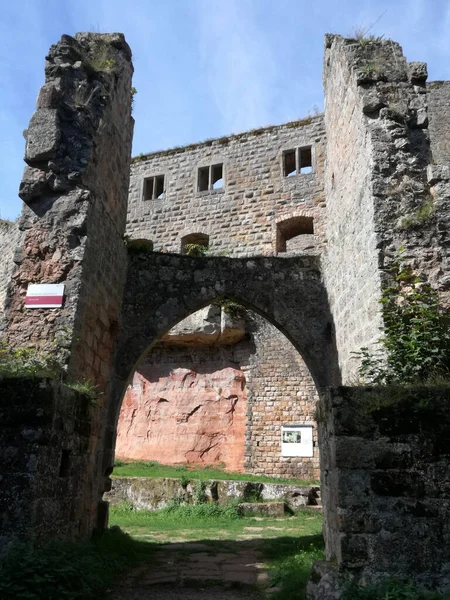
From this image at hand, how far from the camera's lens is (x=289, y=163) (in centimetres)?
1727

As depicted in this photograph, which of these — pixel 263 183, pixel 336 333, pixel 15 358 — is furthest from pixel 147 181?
pixel 15 358

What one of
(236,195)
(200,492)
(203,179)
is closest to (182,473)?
(200,492)

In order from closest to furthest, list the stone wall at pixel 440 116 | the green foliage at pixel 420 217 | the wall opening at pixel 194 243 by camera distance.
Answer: the green foliage at pixel 420 217 < the wall opening at pixel 194 243 < the stone wall at pixel 440 116

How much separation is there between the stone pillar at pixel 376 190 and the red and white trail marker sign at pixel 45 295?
372 cm

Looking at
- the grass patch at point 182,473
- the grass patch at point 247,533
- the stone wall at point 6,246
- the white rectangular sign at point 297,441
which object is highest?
the stone wall at point 6,246

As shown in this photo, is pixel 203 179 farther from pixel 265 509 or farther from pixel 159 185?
pixel 265 509

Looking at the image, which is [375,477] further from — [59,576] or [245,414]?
[245,414]

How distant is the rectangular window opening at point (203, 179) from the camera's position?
17.9 m

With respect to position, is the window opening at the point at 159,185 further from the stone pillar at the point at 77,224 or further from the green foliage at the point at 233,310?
the stone pillar at the point at 77,224

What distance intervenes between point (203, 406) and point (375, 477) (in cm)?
1281

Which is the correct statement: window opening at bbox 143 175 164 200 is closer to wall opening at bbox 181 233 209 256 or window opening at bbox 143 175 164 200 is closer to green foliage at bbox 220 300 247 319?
wall opening at bbox 181 233 209 256

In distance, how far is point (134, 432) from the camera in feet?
55.5

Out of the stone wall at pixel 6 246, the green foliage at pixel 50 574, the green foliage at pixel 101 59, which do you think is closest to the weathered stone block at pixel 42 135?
the green foliage at pixel 101 59

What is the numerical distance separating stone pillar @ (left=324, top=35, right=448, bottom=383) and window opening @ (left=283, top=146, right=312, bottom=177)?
8.16 metres
